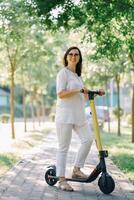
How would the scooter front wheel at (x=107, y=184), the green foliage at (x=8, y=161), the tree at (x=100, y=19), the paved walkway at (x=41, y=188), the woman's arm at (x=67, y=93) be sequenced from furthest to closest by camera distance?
the green foliage at (x=8, y=161) → the tree at (x=100, y=19) → the woman's arm at (x=67, y=93) → the scooter front wheel at (x=107, y=184) → the paved walkway at (x=41, y=188)

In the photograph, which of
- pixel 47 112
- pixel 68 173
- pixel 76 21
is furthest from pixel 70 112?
pixel 47 112

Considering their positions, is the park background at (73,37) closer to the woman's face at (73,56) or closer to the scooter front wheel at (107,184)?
the scooter front wheel at (107,184)

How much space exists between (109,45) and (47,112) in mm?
64862

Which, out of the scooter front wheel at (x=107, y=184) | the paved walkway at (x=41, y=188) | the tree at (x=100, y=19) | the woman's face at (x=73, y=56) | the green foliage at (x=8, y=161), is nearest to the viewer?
the paved walkway at (x=41, y=188)

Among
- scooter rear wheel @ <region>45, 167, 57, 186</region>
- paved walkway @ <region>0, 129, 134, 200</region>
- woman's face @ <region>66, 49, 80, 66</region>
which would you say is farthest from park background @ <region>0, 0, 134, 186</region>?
woman's face @ <region>66, 49, 80, 66</region>

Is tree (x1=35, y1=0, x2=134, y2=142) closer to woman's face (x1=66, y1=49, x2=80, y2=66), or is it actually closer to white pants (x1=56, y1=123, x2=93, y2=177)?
woman's face (x1=66, y1=49, x2=80, y2=66)

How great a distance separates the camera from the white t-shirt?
31.2ft

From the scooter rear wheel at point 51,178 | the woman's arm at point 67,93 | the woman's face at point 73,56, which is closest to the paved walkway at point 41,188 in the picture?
the scooter rear wheel at point 51,178

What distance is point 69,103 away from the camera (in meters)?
9.55

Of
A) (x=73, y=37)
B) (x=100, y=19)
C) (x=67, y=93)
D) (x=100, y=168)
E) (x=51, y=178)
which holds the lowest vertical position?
(x=51, y=178)

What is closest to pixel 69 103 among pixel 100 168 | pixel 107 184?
pixel 100 168

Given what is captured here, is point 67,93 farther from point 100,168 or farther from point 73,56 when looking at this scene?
point 100,168

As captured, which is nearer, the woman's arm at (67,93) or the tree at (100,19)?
the woman's arm at (67,93)

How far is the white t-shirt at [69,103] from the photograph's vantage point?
951cm
